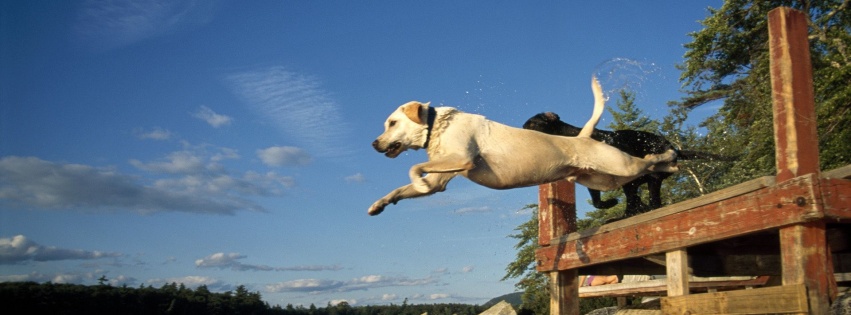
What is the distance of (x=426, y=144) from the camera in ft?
20.9

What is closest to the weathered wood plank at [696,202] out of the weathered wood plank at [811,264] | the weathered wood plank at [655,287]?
the weathered wood plank at [811,264]

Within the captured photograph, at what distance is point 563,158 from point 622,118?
73.5 ft

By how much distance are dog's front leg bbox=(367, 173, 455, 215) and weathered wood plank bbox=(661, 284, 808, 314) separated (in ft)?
7.30

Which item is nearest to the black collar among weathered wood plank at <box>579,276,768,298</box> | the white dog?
the white dog

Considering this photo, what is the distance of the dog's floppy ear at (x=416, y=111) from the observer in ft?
20.7

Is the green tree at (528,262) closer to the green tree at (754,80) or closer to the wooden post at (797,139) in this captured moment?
the green tree at (754,80)

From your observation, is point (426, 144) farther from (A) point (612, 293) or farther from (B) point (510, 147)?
(A) point (612, 293)

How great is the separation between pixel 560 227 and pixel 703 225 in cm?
315

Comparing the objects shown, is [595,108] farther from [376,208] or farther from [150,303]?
[150,303]

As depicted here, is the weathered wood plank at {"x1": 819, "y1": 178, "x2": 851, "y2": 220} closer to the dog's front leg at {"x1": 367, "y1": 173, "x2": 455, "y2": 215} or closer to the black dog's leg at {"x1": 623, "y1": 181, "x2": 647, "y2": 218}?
the dog's front leg at {"x1": 367, "y1": 173, "x2": 455, "y2": 215}

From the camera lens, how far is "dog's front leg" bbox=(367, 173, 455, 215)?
6.08m

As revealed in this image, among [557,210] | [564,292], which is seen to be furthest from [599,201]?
[564,292]

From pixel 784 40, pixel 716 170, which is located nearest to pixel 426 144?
pixel 784 40

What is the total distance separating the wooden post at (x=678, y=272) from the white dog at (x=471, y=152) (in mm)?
861
